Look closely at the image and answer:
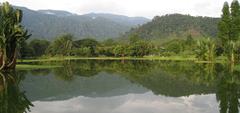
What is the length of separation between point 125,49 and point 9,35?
82400 mm

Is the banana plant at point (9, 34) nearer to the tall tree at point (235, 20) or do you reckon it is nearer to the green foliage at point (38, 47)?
the tall tree at point (235, 20)

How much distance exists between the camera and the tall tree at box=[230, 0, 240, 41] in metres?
75.8

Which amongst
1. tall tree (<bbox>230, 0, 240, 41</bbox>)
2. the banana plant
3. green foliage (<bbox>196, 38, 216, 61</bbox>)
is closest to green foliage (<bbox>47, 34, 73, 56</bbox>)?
green foliage (<bbox>196, 38, 216, 61</bbox>)

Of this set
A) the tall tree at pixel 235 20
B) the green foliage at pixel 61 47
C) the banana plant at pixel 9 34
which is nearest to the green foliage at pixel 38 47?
the green foliage at pixel 61 47

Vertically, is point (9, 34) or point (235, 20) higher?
point (235, 20)

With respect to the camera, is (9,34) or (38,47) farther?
(38,47)

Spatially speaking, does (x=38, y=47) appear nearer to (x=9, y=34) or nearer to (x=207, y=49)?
(x=207, y=49)

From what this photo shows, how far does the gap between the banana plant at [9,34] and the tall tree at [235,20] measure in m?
45.4

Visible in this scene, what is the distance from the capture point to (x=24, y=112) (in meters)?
18.2

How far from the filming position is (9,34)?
47156mm

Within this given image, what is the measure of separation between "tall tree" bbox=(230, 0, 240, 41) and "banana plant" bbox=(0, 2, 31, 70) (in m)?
45.4

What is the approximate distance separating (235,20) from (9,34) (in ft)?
161

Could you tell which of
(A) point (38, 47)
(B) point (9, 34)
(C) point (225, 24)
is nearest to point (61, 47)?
(A) point (38, 47)

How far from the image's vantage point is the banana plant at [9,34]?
151ft
